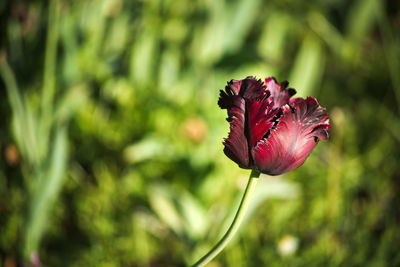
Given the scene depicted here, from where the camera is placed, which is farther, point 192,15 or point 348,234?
point 192,15

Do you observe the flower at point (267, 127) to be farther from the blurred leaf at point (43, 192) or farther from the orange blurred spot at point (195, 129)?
the orange blurred spot at point (195, 129)

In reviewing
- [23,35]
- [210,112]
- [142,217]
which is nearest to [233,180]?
[210,112]

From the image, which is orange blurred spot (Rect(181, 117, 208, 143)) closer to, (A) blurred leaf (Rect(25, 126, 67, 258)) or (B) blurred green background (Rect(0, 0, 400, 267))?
(B) blurred green background (Rect(0, 0, 400, 267))

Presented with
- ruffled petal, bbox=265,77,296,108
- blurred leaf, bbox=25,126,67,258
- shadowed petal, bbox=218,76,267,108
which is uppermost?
ruffled petal, bbox=265,77,296,108

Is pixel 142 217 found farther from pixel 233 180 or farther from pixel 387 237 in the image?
pixel 387 237

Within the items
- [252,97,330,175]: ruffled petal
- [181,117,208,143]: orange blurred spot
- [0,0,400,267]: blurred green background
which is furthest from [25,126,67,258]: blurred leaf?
[252,97,330,175]: ruffled petal

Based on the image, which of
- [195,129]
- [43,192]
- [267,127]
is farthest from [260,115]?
[195,129]
